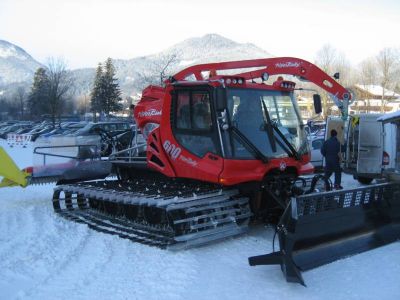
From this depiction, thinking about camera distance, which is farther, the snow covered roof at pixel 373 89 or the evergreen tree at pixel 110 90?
the evergreen tree at pixel 110 90

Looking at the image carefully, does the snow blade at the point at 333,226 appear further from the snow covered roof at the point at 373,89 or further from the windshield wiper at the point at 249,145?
the snow covered roof at the point at 373,89

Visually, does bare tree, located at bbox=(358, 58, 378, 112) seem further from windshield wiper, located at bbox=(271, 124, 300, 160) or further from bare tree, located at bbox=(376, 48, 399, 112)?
windshield wiper, located at bbox=(271, 124, 300, 160)

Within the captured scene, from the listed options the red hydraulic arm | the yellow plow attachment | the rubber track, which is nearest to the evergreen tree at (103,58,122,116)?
the yellow plow attachment

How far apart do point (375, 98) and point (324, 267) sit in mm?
47653

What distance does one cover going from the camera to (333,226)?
659 centimetres

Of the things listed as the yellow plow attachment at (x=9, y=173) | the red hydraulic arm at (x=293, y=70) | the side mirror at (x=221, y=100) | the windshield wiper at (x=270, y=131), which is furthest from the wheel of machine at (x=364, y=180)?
the yellow plow attachment at (x=9, y=173)

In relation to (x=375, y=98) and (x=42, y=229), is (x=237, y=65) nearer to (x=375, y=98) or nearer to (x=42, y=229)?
(x=42, y=229)

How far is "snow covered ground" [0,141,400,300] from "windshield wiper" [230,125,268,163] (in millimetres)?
1264

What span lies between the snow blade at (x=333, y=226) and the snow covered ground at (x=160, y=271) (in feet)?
0.57

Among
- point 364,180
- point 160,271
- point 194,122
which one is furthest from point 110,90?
point 160,271

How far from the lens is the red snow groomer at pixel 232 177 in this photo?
678 cm

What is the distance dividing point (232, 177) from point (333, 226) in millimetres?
1573

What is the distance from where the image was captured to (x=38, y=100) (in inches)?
2697

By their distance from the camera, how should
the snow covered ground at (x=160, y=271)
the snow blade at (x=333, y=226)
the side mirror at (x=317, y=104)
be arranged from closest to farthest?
the snow covered ground at (x=160, y=271)
the snow blade at (x=333, y=226)
the side mirror at (x=317, y=104)
